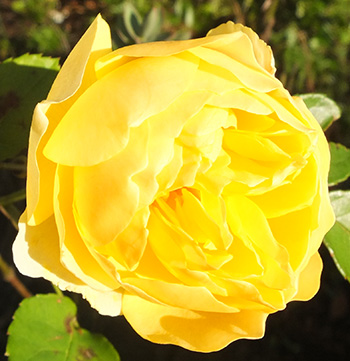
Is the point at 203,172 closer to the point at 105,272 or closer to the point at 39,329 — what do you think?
the point at 105,272

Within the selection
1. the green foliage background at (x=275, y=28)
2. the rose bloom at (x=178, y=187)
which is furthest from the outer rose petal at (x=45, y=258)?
the green foliage background at (x=275, y=28)

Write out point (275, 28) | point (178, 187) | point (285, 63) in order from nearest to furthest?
point (178, 187) → point (285, 63) → point (275, 28)

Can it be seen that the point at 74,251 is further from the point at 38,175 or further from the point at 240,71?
the point at 240,71

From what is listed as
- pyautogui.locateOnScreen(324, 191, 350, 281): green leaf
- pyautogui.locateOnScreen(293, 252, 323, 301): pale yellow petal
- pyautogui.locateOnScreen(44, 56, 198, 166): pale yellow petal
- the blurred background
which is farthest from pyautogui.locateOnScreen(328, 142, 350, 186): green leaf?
the blurred background

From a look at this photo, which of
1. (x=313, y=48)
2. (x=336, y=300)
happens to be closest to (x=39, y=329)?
(x=336, y=300)

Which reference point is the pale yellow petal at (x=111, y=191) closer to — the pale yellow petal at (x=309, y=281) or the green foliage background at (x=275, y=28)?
the pale yellow petal at (x=309, y=281)

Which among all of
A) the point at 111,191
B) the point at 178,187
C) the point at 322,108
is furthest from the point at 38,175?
the point at 322,108

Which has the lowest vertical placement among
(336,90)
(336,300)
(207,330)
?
(336,300)
